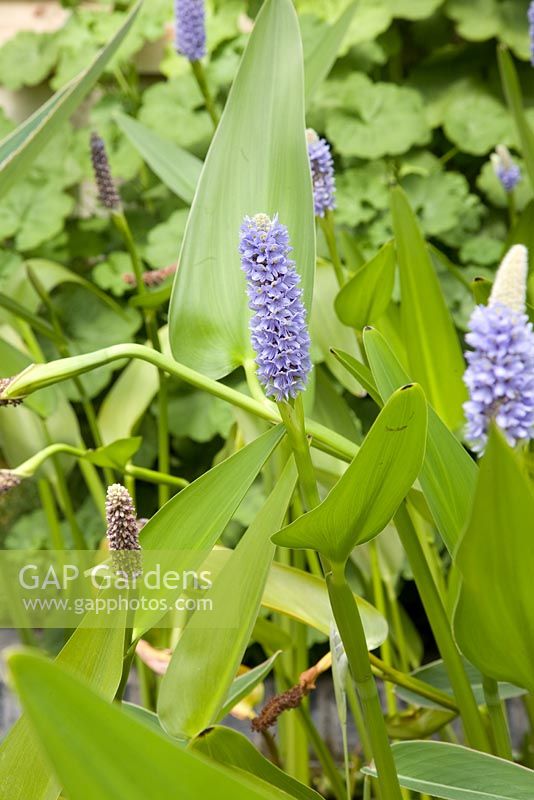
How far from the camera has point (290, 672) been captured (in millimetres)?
775

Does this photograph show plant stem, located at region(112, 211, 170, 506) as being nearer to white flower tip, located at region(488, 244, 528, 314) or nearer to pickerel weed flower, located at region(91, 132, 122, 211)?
pickerel weed flower, located at region(91, 132, 122, 211)

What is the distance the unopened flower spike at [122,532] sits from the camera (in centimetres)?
38

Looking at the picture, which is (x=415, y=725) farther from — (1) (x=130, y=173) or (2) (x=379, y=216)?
(1) (x=130, y=173)

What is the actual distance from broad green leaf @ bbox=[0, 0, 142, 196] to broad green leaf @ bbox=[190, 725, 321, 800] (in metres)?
0.28

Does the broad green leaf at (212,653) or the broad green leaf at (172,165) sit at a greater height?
the broad green leaf at (172,165)

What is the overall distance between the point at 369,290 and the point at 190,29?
0.38 metres

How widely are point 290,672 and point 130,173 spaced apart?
82cm

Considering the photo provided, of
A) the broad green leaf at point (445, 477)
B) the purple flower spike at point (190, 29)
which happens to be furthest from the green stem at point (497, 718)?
the purple flower spike at point (190, 29)

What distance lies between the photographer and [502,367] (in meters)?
0.29

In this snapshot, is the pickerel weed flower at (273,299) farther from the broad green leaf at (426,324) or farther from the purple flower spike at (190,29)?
the purple flower spike at (190,29)

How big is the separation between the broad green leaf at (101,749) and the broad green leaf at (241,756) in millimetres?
147

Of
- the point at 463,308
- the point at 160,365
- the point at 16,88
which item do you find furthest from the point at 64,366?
the point at 16,88

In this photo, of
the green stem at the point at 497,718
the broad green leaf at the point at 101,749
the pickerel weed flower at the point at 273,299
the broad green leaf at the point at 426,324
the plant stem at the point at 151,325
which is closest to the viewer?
the broad green leaf at the point at 101,749

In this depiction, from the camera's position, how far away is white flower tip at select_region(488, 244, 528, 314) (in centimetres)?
30
